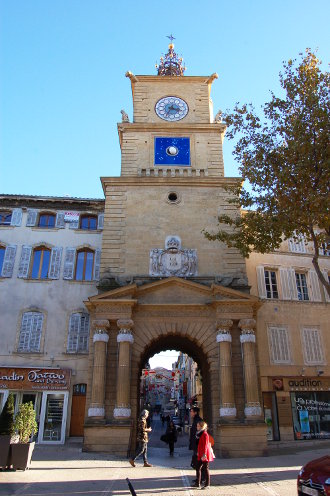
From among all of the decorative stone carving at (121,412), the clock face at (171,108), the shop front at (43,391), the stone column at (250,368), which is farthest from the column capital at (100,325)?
the clock face at (171,108)

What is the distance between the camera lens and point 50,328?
21.5 meters

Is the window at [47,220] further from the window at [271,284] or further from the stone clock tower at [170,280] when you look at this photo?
the window at [271,284]

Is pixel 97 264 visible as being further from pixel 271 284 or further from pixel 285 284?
pixel 285 284

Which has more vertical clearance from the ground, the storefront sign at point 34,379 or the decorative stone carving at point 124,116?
the decorative stone carving at point 124,116

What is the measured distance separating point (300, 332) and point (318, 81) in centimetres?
1362

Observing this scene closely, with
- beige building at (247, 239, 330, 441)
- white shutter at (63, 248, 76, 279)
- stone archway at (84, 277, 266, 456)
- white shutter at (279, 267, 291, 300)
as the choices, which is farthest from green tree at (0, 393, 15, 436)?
white shutter at (279, 267, 291, 300)

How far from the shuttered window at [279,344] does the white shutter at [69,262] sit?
1146 cm

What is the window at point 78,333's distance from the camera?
69.4ft

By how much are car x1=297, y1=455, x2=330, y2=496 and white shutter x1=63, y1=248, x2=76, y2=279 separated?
1722 centimetres

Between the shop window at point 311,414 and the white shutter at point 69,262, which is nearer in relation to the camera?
the shop window at point 311,414

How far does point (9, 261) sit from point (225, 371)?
13253mm

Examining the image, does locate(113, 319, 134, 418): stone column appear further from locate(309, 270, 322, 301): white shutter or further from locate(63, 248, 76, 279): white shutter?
locate(309, 270, 322, 301): white shutter

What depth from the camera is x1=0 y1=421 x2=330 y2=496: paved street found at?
9328mm

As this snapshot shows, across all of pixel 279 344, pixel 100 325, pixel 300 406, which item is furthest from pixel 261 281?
pixel 100 325
